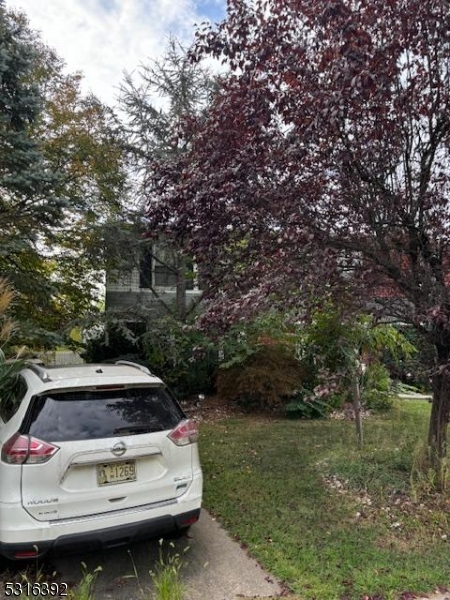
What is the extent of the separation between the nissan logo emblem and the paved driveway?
889mm

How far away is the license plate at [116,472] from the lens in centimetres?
286

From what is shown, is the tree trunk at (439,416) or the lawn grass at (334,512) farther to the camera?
the tree trunk at (439,416)

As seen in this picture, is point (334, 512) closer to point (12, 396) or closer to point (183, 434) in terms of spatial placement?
point (183, 434)

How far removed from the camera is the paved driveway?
2842 mm

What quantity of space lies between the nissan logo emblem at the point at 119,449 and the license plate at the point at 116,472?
79 millimetres

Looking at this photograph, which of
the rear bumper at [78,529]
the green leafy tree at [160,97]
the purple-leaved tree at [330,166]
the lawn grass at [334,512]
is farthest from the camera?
the green leafy tree at [160,97]

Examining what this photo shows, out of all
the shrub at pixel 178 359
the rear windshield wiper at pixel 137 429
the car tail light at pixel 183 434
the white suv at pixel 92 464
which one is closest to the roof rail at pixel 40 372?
the white suv at pixel 92 464

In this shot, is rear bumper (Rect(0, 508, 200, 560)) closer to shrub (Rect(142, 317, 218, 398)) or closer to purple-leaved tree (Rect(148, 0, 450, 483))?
purple-leaved tree (Rect(148, 0, 450, 483))

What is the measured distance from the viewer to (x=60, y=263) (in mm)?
11203

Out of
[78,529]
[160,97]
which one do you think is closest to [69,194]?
[160,97]

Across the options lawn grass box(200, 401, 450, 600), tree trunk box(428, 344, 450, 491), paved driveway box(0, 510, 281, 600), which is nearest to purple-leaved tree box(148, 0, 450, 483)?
tree trunk box(428, 344, 450, 491)

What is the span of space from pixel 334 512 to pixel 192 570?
1.53 m

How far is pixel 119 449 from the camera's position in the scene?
293 cm

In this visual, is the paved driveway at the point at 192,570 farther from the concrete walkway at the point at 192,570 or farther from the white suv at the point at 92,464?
the white suv at the point at 92,464
